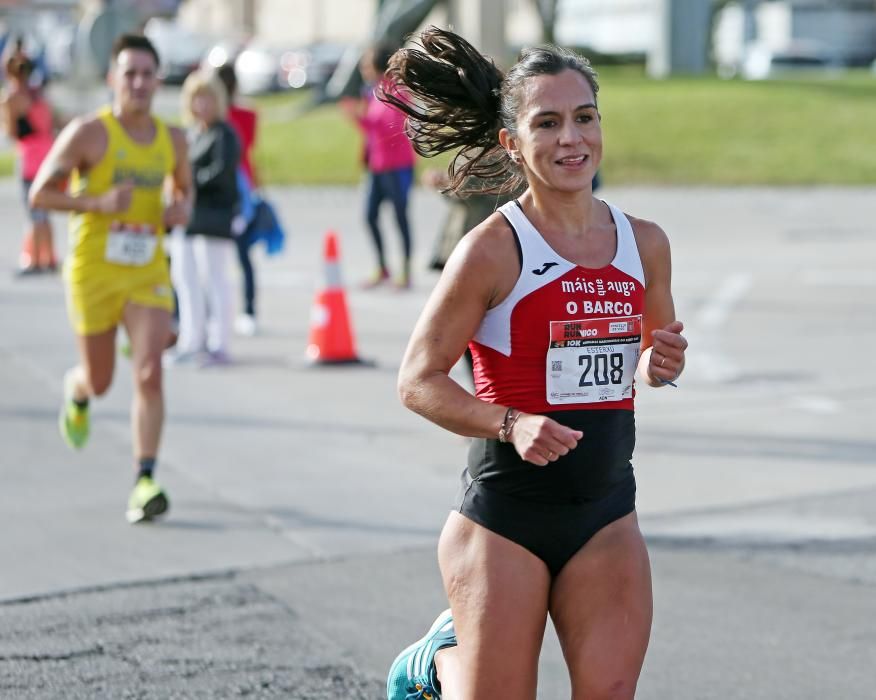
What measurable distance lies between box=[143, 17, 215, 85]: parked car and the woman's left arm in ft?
153

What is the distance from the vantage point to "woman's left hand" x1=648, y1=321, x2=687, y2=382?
3.60m

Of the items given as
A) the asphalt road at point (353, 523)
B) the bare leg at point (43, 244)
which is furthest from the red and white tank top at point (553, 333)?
the bare leg at point (43, 244)

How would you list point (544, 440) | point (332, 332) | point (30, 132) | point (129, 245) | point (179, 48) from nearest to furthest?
point (544, 440) → point (129, 245) → point (332, 332) → point (30, 132) → point (179, 48)

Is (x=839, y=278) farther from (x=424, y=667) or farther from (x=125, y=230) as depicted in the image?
(x=424, y=667)

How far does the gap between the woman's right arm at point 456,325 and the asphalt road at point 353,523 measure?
1596 mm

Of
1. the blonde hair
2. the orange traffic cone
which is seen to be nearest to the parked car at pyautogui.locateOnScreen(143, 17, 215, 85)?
the blonde hair

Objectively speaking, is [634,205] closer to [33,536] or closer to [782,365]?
[782,365]

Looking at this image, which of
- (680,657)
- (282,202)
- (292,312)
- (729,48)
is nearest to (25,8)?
(729,48)

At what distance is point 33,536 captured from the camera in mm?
6633

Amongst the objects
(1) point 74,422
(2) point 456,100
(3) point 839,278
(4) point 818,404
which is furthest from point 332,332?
(2) point 456,100

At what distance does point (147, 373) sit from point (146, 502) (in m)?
0.56

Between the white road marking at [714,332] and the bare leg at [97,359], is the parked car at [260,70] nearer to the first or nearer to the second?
the white road marking at [714,332]

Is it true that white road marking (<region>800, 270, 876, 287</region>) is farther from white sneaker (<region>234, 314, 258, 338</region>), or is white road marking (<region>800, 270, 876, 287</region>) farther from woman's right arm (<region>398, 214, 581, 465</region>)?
woman's right arm (<region>398, 214, 581, 465</region>)

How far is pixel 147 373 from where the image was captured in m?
6.82
